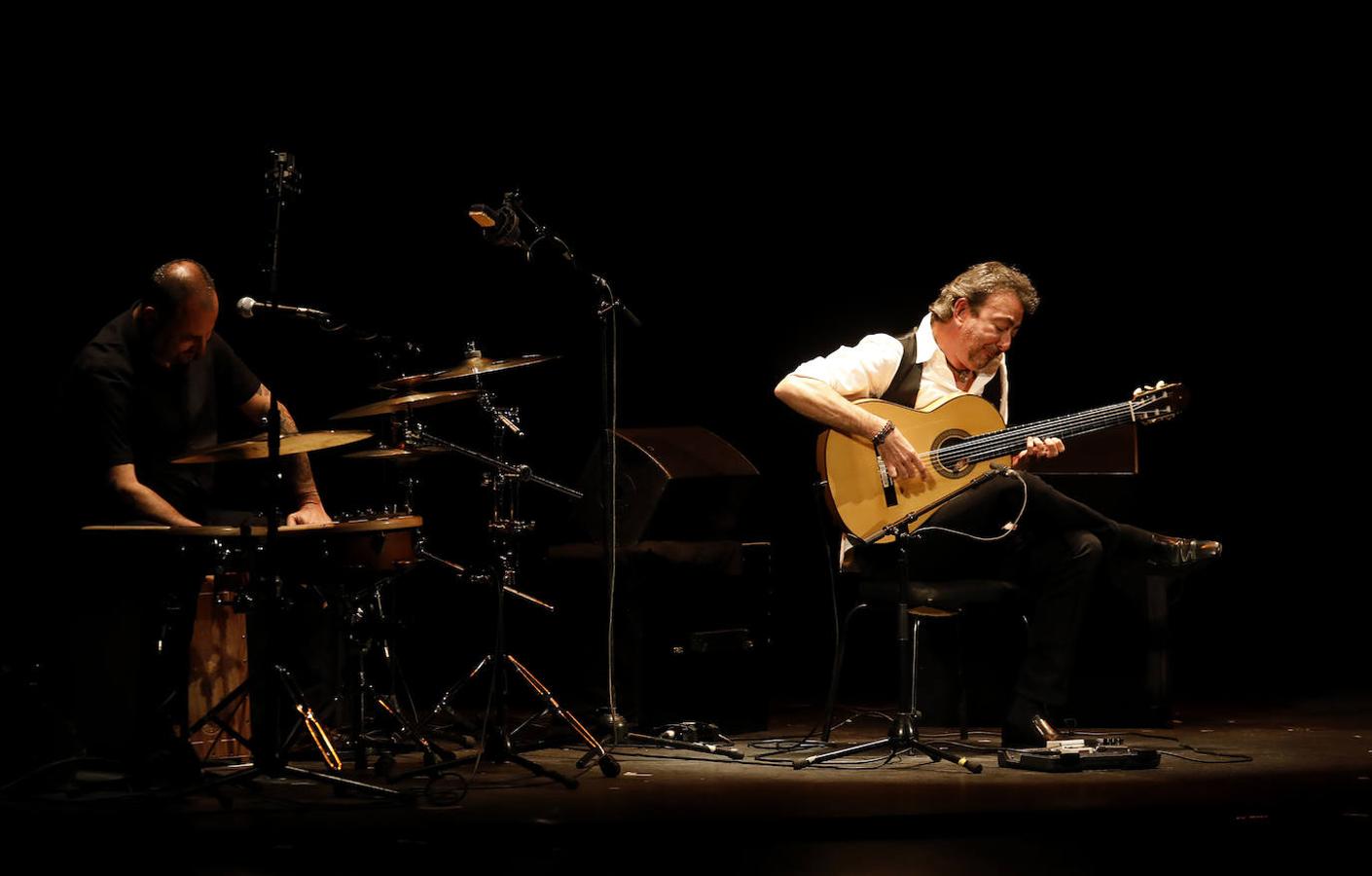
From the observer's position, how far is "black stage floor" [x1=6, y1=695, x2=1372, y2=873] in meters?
3.35

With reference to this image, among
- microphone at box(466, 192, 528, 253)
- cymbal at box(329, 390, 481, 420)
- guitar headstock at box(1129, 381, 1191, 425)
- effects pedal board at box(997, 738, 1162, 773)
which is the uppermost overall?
microphone at box(466, 192, 528, 253)

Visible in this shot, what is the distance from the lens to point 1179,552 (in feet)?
15.9

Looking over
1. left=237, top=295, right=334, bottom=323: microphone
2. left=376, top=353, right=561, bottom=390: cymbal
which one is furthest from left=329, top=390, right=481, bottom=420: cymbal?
left=237, top=295, right=334, bottom=323: microphone

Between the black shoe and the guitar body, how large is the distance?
630mm

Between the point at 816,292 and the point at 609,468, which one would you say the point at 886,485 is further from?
the point at 816,292

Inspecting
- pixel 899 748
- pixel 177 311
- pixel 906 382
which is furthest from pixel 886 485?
pixel 177 311

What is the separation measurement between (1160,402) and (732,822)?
220 centimetres

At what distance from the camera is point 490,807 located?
3.70 m

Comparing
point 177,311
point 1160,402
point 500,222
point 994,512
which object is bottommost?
point 994,512

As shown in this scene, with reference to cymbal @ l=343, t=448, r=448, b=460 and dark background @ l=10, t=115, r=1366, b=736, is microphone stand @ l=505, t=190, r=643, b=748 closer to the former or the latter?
cymbal @ l=343, t=448, r=448, b=460

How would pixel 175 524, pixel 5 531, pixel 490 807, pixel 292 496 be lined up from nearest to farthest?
pixel 490 807
pixel 175 524
pixel 292 496
pixel 5 531

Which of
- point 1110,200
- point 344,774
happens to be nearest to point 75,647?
point 344,774

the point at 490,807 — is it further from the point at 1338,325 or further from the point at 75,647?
the point at 1338,325

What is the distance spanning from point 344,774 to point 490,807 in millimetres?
688
